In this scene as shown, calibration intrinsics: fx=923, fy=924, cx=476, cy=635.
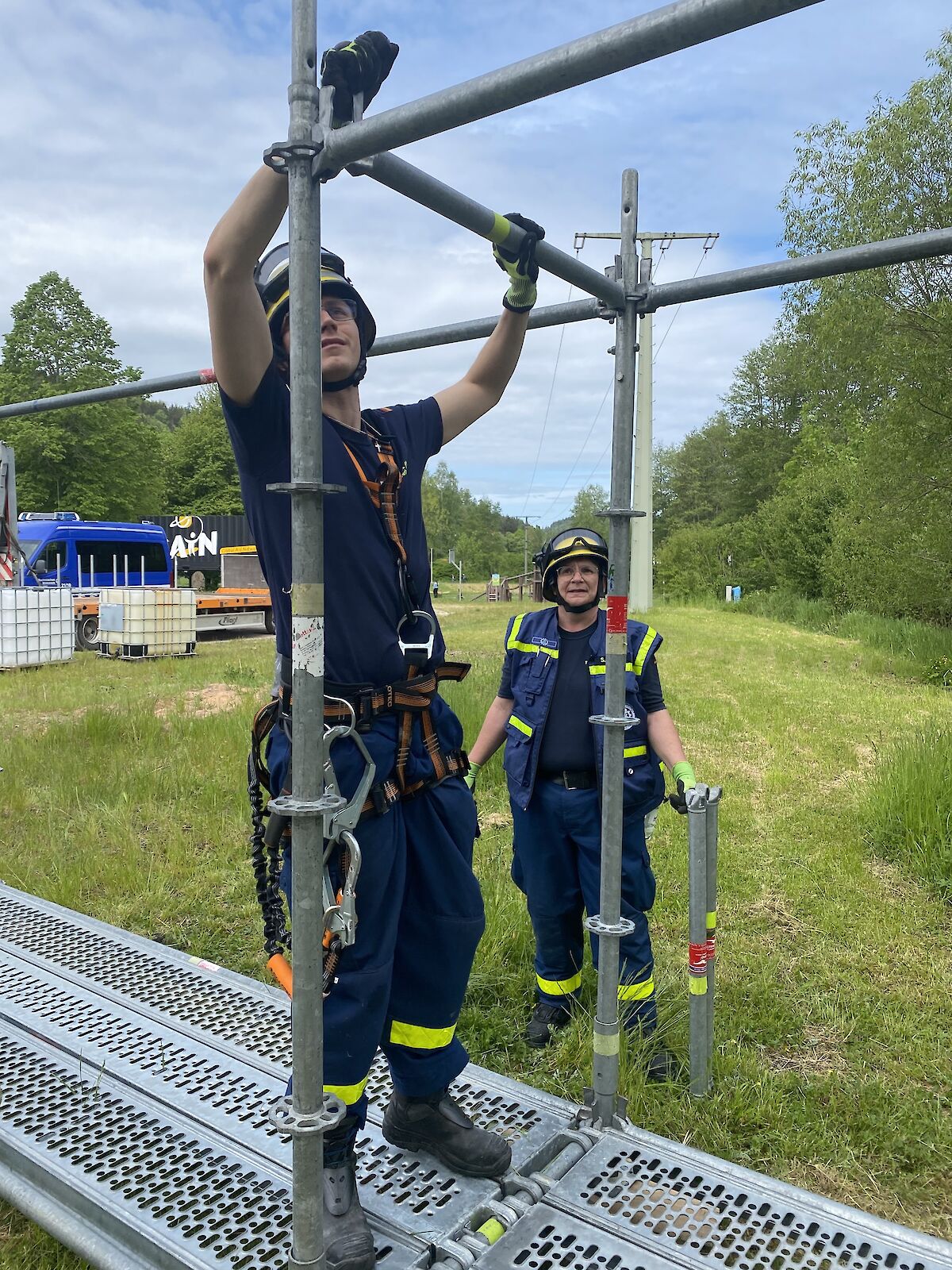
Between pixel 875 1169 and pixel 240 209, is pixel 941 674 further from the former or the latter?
pixel 240 209

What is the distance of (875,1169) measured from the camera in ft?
8.38

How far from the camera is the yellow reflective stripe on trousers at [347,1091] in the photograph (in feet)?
6.52

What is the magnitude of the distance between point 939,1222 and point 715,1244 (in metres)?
0.77

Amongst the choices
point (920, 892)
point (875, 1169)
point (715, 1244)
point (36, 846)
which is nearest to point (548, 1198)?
point (715, 1244)

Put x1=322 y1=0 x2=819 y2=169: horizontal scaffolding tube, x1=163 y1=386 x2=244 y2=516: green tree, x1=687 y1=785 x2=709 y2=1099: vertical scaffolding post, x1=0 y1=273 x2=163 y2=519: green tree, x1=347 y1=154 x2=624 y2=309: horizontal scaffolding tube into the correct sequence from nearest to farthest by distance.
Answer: x1=322 y1=0 x2=819 y2=169: horizontal scaffolding tube
x1=347 y1=154 x2=624 y2=309: horizontal scaffolding tube
x1=687 y1=785 x2=709 y2=1099: vertical scaffolding post
x1=0 y1=273 x2=163 y2=519: green tree
x1=163 y1=386 x2=244 y2=516: green tree

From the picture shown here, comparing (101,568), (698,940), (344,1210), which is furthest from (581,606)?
(101,568)

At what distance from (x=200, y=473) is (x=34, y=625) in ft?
113

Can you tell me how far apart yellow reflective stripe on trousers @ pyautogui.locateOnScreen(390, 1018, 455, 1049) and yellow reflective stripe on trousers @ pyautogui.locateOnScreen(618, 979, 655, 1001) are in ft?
3.43

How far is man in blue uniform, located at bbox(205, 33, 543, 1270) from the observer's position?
195 cm

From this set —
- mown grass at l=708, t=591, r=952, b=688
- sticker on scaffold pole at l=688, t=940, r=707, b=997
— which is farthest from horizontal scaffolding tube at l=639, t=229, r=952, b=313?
mown grass at l=708, t=591, r=952, b=688

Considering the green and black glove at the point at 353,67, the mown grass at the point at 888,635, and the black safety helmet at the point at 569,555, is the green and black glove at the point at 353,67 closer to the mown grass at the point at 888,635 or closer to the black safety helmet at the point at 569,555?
the black safety helmet at the point at 569,555

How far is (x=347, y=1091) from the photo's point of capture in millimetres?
2004

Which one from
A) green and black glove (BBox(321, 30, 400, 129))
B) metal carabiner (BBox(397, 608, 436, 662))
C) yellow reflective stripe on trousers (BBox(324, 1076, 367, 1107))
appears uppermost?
green and black glove (BBox(321, 30, 400, 129))

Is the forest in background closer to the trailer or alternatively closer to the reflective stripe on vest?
the reflective stripe on vest
